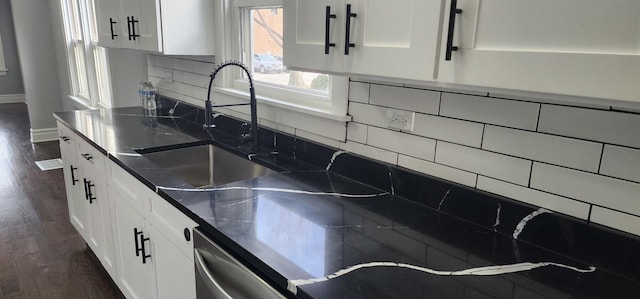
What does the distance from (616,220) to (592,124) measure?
0.24 meters

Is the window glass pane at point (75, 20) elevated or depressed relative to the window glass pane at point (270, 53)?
elevated

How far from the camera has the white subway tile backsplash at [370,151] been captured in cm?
150

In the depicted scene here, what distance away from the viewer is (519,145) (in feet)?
3.75

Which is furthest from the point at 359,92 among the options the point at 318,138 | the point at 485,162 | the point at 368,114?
the point at 485,162

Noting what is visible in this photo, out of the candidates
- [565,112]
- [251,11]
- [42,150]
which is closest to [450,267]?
[565,112]

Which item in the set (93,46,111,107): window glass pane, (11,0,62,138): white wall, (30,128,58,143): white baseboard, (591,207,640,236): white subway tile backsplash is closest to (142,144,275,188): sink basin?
(591,207,640,236): white subway tile backsplash

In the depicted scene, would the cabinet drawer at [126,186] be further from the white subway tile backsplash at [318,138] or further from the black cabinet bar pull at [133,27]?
the black cabinet bar pull at [133,27]

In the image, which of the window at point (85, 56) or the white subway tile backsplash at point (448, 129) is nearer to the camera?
the white subway tile backsplash at point (448, 129)

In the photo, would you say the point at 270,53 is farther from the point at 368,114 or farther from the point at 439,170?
the point at 439,170

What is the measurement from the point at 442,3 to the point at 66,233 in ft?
10.6

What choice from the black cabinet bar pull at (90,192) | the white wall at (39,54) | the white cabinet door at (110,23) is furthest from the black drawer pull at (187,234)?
the white wall at (39,54)

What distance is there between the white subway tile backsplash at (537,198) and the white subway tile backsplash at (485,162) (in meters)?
0.02

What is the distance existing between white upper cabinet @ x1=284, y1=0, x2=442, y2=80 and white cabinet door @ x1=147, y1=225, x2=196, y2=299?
0.80 m

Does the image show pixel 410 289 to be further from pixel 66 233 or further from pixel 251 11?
pixel 66 233
